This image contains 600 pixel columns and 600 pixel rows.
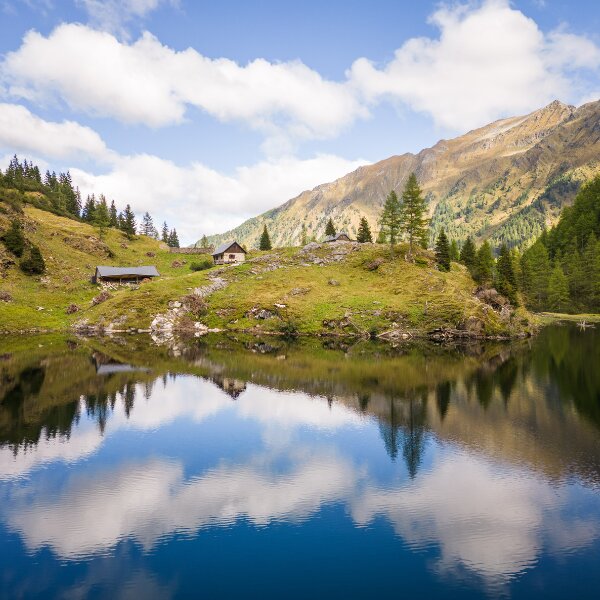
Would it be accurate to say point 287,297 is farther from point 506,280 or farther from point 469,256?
point 469,256

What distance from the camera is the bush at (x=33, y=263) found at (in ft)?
365

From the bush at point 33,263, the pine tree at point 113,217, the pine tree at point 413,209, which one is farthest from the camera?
the pine tree at point 113,217

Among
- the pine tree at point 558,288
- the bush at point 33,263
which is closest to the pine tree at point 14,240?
the bush at point 33,263

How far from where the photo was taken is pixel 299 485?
26.2 metres

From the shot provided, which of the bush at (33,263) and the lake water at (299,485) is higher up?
the bush at (33,263)

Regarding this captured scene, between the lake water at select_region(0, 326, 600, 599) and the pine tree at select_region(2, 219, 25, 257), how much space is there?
73526 millimetres

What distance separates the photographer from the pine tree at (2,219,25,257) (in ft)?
370

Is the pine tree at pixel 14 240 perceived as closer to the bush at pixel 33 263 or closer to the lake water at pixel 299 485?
the bush at pixel 33 263

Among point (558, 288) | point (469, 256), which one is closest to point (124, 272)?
point (469, 256)

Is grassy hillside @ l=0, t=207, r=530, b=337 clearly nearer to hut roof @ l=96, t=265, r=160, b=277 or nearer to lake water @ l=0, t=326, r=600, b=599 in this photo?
hut roof @ l=96, t=265, r=160, b=277

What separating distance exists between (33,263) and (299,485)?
361 feet

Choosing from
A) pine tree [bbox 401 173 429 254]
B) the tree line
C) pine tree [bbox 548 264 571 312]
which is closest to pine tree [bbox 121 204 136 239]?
the tree line

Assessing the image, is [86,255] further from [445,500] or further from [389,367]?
[445,500]

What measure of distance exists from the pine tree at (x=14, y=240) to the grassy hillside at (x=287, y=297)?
2.91m
